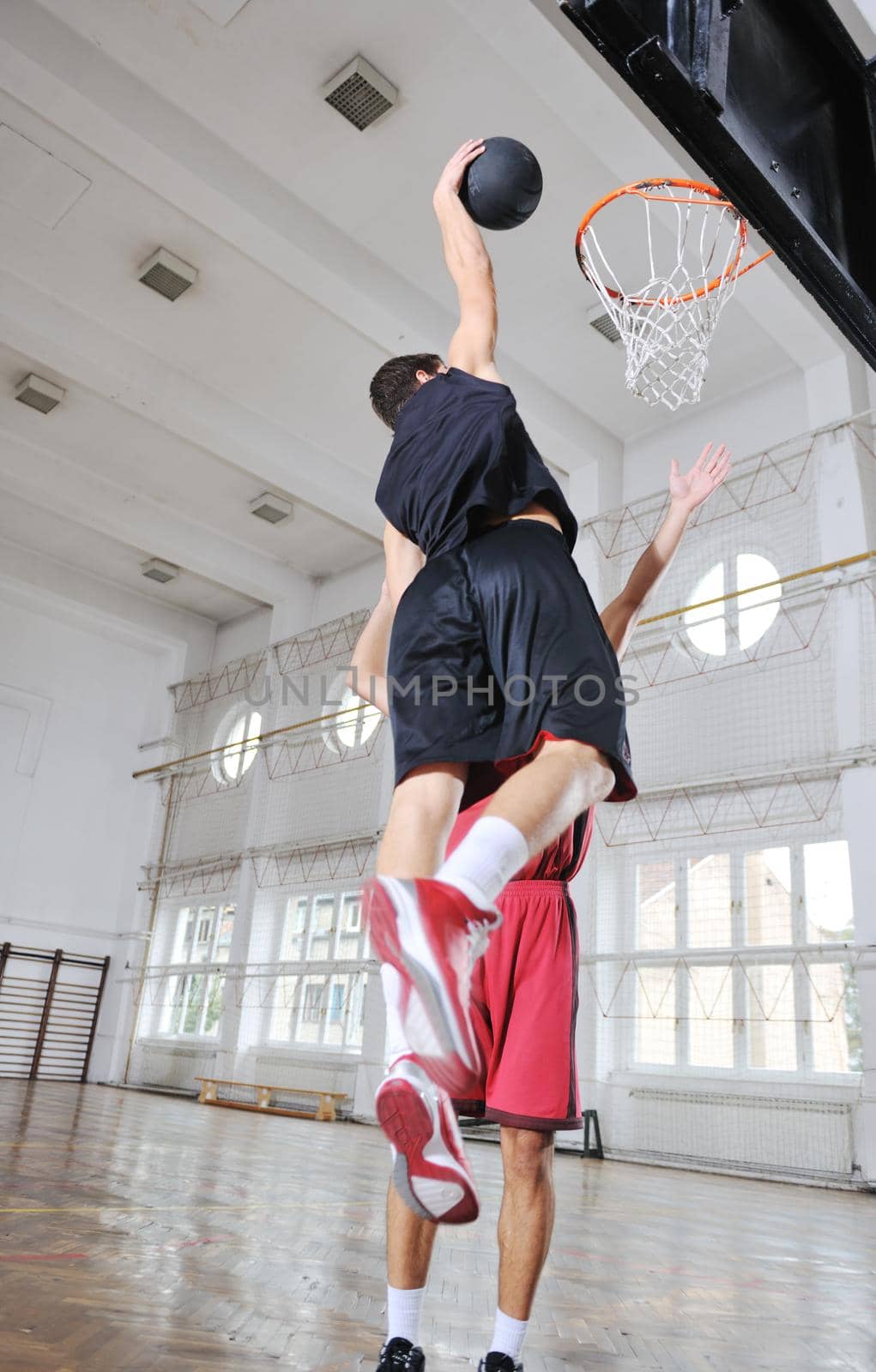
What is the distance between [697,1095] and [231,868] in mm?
8341

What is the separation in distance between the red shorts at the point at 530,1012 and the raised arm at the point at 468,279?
1097 mm

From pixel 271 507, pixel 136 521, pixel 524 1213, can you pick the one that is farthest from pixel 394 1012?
pixel 136 521

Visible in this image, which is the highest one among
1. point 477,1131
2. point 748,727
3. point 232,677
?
point 232,677

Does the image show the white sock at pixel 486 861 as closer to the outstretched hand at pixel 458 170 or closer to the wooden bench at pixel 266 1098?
the outstretched hand at pixel 458 170

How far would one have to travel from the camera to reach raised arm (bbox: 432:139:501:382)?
2164 millimetres

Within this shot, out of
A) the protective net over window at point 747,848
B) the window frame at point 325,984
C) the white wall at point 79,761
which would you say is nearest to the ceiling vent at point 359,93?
the protective net over window at point 747,848

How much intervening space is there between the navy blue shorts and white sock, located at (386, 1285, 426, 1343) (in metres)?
0.91

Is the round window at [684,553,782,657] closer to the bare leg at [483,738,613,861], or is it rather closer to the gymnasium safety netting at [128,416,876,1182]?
the gymnasium safety netting at [128,416,876,1182]

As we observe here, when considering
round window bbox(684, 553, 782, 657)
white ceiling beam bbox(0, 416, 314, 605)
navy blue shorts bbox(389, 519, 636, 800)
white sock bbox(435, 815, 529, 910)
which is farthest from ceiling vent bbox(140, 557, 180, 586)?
white sock bbox(435, 815, 529, 910)

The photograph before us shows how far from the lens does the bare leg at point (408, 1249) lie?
1.81m

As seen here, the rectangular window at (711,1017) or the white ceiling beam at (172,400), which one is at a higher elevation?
the white ceiling beam at (172,400)

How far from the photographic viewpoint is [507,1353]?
1.75m

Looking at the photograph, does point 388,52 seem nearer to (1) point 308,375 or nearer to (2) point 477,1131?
(1) point 308,375

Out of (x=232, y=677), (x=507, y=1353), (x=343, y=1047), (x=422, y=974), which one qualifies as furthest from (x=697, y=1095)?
(x=232, y=677)
